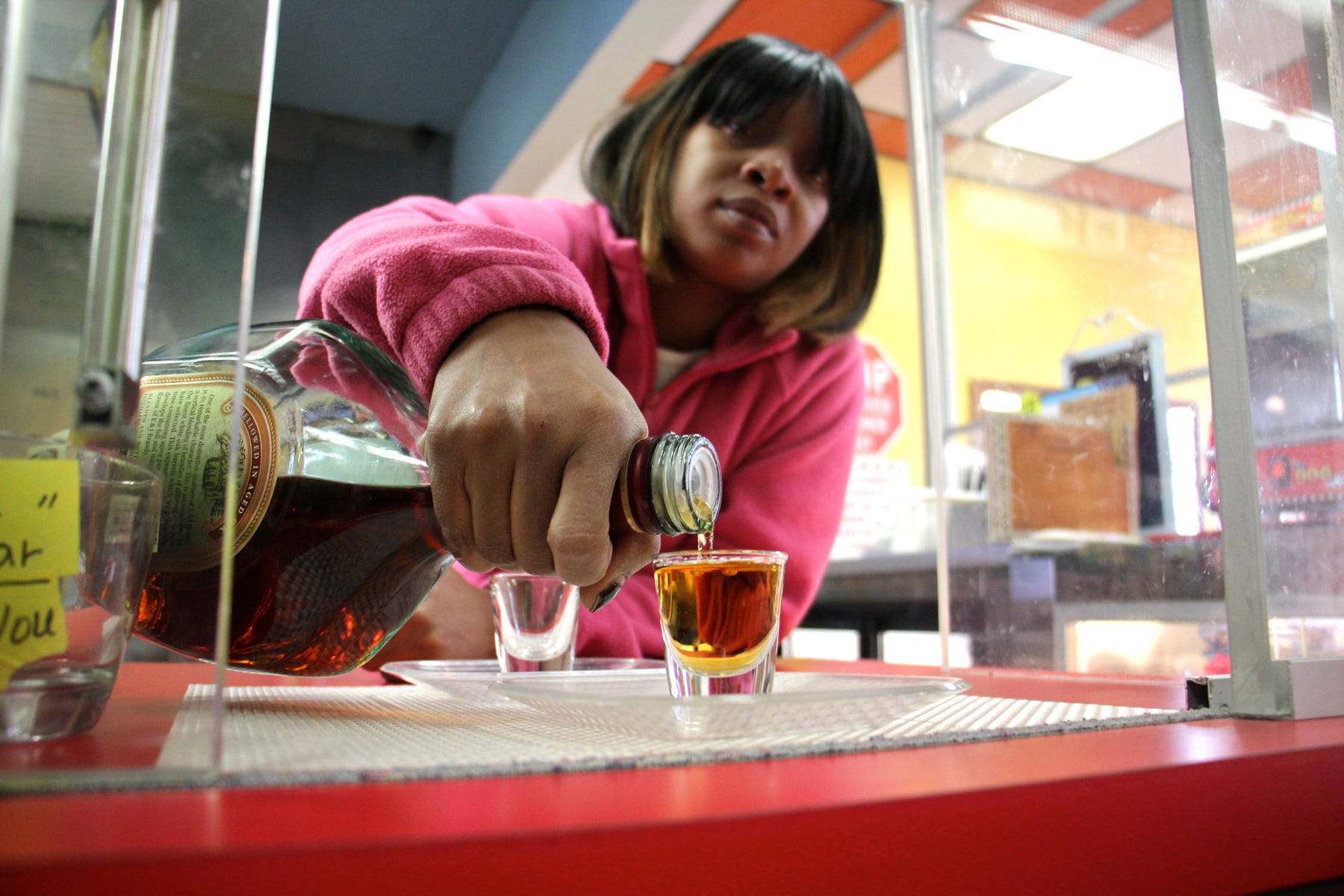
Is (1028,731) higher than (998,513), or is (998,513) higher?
(998,513)

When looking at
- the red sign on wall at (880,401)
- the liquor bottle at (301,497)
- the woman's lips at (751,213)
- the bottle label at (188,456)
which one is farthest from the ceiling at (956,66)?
the red sign on wall at (880,401)

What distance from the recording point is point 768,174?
1.01 m

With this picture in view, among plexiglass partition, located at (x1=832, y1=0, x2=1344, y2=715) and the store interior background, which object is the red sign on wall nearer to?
the store interior background

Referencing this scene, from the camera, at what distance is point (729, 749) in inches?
11.9

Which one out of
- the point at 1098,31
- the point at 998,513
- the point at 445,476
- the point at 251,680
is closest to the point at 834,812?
the point at 445,476

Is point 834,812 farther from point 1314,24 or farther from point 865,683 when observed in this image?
point 1314,24

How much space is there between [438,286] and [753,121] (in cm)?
64

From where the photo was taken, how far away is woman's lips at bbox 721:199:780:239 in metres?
1.02

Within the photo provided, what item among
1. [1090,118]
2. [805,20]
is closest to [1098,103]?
[1090,118]

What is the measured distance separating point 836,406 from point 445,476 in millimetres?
886

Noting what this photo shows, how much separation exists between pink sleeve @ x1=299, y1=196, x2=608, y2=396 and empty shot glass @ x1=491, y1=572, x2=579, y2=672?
5.9 inches

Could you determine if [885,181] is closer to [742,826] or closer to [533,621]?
[533,621]

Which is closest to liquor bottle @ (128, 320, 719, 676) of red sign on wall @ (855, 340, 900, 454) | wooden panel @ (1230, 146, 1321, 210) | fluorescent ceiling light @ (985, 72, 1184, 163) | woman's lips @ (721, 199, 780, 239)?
wooden panel @ (1230, 146, 1321, 210)

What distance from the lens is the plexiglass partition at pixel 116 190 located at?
26cm
